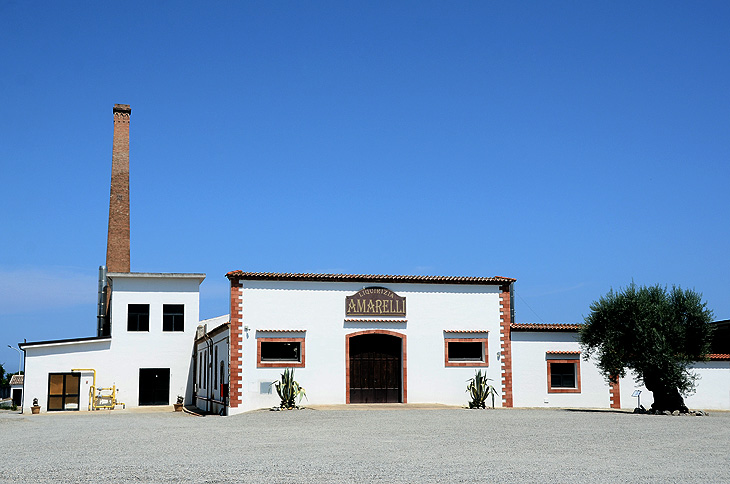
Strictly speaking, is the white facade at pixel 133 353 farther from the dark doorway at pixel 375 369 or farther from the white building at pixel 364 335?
the dark doorway at pixel 375 369

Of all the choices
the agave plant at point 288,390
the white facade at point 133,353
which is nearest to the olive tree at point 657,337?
the agave plant at point 288,390

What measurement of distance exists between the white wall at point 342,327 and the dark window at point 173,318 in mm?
10309

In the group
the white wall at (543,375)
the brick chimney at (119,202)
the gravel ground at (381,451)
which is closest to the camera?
the gravel ground at (381,451)

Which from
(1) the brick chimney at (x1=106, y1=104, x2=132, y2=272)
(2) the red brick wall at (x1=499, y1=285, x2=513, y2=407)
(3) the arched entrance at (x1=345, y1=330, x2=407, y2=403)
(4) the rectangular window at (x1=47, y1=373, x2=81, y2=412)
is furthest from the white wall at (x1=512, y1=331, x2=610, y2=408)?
(1) the brick chimney at (x1=106, y1=104, x2=132, y2=272)

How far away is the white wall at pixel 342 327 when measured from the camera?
28469mm

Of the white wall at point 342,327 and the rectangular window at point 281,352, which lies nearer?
the rectangular window at point 281,352

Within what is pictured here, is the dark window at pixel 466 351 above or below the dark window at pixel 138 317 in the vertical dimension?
below

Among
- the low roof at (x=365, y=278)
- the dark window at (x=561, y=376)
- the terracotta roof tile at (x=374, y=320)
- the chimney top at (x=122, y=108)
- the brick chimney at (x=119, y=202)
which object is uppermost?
the chimney top at (x=122, y=108)

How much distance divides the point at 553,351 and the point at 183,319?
59.2 feet

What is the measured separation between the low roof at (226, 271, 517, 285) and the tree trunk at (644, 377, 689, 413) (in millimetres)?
7409

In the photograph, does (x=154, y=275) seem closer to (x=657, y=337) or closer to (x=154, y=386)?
(x=154, y=386)

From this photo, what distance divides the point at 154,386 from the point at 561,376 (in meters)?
19.4

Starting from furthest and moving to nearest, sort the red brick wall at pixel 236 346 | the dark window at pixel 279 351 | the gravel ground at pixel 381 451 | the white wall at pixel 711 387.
Answer: the white wall at pixel 711 387 → the dark window at pixel 279 351 → the red brick wall at pixel 236 346 → the gravel ground at pixel 381 451

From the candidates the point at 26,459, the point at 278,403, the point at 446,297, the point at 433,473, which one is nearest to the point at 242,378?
the point at 278,403
